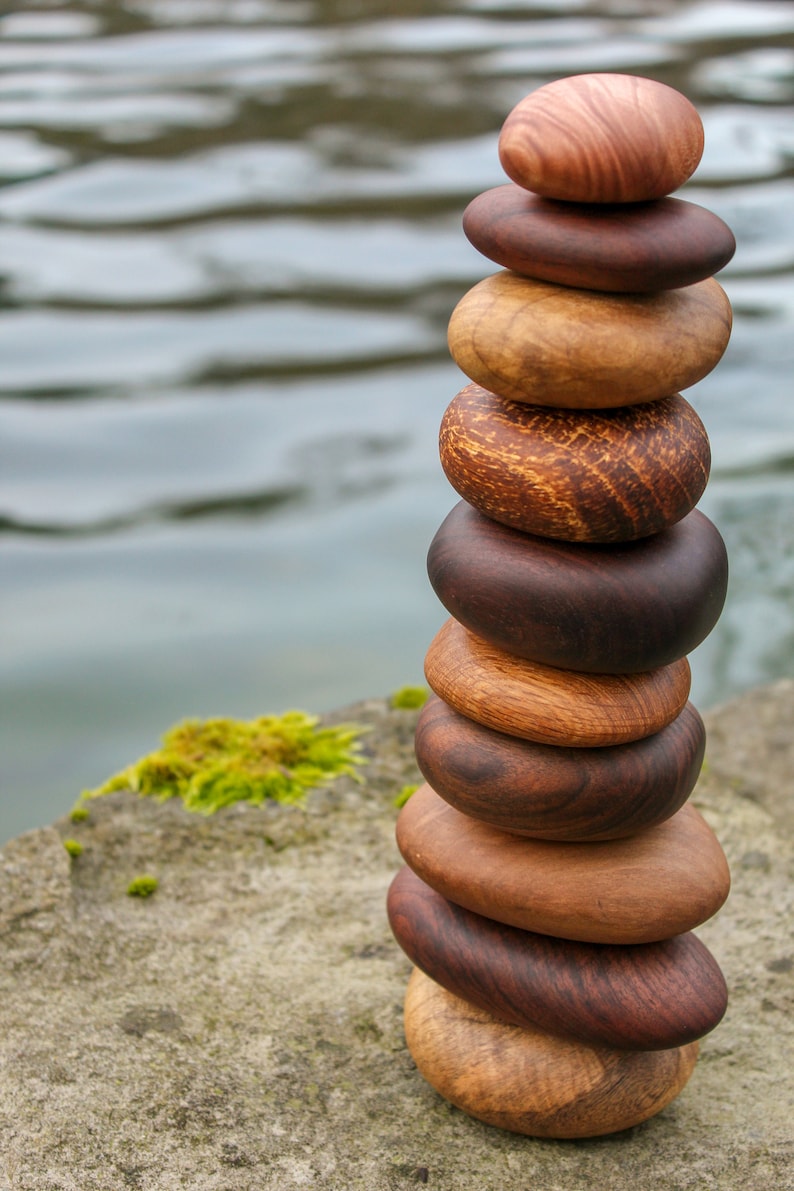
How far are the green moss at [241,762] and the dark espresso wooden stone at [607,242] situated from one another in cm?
132

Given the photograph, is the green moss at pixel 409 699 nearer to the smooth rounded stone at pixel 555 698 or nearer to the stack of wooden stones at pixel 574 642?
the stack of wooden stones at pixel 574 642

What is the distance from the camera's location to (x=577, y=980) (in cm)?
174

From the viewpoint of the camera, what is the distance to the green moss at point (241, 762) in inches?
102

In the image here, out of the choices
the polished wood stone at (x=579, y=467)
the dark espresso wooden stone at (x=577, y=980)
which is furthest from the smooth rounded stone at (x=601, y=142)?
the dark espresso wooden stone at (x=577, y=980)

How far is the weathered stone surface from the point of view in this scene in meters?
1.75

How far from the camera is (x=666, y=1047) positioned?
5.68 feet

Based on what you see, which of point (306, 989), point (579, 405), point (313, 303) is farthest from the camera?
point (313, 303)

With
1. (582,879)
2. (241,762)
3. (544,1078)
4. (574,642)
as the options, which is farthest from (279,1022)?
(574,642)

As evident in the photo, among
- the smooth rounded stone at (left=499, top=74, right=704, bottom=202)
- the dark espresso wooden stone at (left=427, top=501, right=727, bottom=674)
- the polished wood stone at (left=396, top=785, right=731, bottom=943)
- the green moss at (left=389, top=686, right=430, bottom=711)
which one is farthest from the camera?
the green moss at (left=389, top=686, right=430, bottom=711)

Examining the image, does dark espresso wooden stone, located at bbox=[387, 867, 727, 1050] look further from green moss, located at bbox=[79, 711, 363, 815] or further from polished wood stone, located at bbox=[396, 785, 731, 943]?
green moss, located at bbox=[79, 711, 363, 815]

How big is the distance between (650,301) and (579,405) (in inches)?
6.1

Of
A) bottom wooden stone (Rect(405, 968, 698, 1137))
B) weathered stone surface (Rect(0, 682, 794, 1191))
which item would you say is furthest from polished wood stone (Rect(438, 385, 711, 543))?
weathered stone surface (Rect(0, 682, 794, 1191))

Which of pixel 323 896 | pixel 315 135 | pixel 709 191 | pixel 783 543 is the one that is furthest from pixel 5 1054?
pixel 315 135

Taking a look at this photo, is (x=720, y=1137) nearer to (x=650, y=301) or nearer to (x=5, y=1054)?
(x=5, y=1054)
